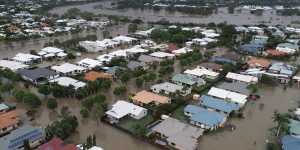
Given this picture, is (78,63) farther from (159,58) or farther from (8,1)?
(8,1)

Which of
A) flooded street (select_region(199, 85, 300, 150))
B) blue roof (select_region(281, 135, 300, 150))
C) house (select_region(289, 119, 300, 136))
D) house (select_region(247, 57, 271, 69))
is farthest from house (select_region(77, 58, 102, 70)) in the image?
blue roof (select_region(281, 135, 300, 150))

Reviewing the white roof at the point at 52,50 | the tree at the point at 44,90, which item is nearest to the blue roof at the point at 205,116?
the tree at the point at 44,90

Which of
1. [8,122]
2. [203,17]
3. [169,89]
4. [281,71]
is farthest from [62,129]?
[203,17]

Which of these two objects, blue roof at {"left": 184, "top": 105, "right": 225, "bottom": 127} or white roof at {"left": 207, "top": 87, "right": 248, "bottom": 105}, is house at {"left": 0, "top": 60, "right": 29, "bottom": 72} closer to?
blue roof at {"left": 184, "top": 105, "right": 225, "bottom": 127}

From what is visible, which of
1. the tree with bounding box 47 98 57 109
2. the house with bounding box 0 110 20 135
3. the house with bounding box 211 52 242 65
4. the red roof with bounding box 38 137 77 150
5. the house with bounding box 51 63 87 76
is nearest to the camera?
the red roof with bounding box 38 137 77 150

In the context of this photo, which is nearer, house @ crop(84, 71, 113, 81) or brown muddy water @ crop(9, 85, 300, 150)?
brown muddy water @ crop(9, 85, 300, 150)

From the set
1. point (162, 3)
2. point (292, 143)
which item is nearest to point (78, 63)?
point (292, 143)
